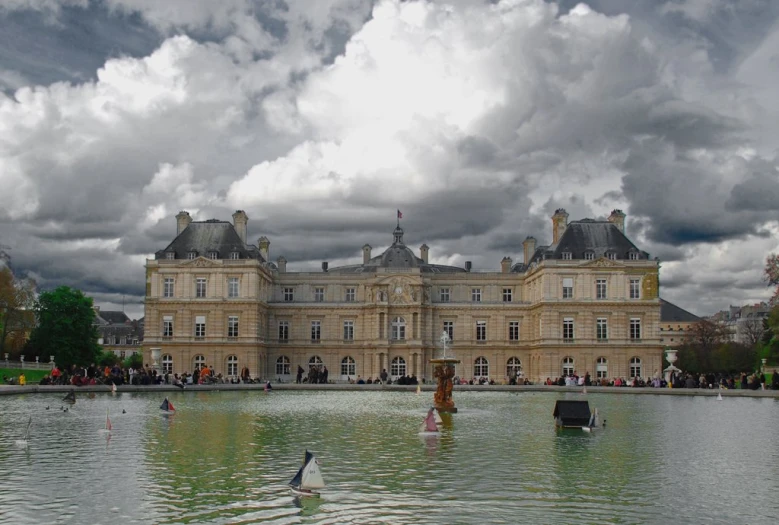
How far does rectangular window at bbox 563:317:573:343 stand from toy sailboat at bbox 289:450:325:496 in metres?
57.8

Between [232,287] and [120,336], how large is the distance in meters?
70.7

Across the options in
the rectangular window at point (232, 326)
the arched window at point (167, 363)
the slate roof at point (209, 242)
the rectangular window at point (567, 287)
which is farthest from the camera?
the slate roof at point (209, 242)

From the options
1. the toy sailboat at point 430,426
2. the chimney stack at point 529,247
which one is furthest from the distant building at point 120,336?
the toy sailboat at point 430,426

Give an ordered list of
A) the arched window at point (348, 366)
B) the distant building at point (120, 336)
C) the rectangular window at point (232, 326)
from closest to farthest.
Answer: the rectangular window at point (232, 326)
the arched window at point (348, 366)
the distant building at point (120, 336)

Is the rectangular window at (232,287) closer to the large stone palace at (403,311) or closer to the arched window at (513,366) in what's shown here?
the large stone palace at (403,311)

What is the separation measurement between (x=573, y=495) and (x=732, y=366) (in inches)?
3541

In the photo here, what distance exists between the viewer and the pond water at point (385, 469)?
1423 cm

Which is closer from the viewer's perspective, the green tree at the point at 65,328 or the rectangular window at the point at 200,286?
the rectangular window at the point at 200,286

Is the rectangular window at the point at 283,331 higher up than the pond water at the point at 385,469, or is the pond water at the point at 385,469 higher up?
the rectangular window at the point at 283,331

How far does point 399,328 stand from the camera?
75062 millimetres

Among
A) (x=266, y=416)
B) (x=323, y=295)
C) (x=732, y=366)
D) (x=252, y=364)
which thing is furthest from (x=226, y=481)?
(x=732, y=366)

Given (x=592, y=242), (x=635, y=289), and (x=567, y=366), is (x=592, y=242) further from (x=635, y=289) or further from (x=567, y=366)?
(x=567, y=366)

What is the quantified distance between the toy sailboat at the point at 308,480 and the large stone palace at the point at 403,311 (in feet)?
184

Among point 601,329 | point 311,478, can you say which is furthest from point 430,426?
point 601,329
